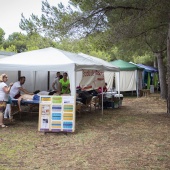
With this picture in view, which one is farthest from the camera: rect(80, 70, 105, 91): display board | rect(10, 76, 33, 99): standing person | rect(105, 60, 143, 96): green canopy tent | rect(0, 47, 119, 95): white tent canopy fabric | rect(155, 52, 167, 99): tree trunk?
rect(105, 60, 143, 96): green canopy tent

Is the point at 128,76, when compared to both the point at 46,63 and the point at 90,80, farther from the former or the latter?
the point at 46,63

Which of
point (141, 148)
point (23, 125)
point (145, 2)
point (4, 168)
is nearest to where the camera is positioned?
point (4, 168)

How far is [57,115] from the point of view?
236 inches

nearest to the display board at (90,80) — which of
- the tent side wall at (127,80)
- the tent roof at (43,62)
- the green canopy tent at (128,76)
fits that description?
the tent roof at (43,62)

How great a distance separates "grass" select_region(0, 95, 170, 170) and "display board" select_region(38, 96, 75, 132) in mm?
170

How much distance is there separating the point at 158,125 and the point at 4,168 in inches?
184

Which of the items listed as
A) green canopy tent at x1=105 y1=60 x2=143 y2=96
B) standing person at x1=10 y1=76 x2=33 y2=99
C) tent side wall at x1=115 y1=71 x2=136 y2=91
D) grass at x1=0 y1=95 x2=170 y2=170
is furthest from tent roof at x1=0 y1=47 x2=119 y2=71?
tent side wall at x1=115 y1=71 x2=136 y2=91

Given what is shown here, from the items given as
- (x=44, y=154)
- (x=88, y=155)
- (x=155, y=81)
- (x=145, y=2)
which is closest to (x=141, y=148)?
(x=88, y=155)

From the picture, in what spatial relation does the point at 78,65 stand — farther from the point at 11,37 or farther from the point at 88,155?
the point at 11,37

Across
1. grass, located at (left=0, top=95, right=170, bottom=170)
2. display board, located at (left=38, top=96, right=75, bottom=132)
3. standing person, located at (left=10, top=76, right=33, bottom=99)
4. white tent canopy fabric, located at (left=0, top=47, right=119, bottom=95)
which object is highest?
white tent canopy fabric, located at (left=0, top=47, right=119, bottom=95)

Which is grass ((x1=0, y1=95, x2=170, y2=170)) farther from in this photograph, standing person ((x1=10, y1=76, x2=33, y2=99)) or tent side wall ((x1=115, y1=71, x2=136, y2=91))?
tent side wall ((x1=115, y1=71, x2=136, y2=91))

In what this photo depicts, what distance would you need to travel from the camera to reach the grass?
4023mm

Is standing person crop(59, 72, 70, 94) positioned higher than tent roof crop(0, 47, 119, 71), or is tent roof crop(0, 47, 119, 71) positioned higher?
tent roof crop(0, 47, 119, 71)

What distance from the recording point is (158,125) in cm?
720
